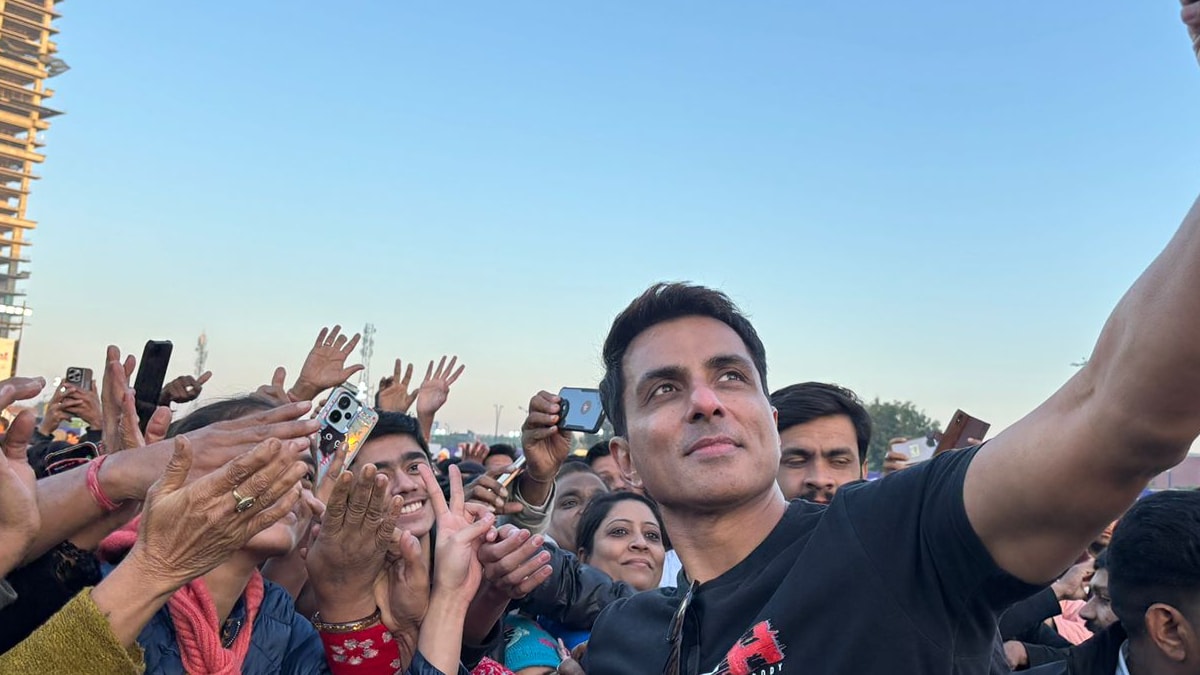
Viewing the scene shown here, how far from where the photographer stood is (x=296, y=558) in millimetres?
3311

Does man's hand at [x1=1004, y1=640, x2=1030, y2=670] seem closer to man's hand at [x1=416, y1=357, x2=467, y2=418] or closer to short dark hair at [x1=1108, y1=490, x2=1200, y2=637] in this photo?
short dark hair at [x1=1108, y1=490, x2=1200, y2=637]

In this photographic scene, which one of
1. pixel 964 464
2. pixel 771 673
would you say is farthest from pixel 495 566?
pixel 964 464

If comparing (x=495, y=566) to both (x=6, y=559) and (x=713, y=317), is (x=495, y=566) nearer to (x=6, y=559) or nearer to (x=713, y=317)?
(x=713, y=317)

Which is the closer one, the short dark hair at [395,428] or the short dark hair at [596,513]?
the short dark hair at [395,428]

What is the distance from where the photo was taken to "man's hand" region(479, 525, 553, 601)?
2877 millimetres

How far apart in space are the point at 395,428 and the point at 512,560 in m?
1.35

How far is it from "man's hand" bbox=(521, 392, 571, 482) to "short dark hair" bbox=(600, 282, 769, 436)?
1233 millimetres

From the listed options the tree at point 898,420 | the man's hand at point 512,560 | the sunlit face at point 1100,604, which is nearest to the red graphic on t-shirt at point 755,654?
the man's hand at point 512,560

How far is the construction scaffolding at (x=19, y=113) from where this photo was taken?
239ft

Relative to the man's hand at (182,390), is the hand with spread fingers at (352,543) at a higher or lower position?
lower

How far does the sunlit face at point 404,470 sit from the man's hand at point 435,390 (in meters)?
1.92

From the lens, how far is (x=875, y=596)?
70.8 inches

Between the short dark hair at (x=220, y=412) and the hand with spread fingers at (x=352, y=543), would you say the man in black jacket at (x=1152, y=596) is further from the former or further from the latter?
the short dark hair at (x=220, y=412)

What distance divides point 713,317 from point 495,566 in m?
1.05
